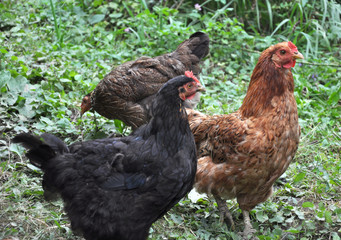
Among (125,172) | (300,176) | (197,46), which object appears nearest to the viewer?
(125,172)

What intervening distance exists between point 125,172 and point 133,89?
2.15 meters

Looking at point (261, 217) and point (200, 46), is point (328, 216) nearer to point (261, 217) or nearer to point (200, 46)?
point (261, 217)

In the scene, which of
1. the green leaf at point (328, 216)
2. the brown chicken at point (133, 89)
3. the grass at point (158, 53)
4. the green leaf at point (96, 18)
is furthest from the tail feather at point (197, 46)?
the green leaf at point (328, 216)

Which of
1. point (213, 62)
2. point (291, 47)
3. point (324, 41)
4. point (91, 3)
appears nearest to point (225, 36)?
point (213, 62)

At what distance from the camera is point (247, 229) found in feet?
13.3

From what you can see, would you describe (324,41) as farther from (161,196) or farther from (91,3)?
(161,196)

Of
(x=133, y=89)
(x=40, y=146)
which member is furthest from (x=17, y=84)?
(x=40, y=146)

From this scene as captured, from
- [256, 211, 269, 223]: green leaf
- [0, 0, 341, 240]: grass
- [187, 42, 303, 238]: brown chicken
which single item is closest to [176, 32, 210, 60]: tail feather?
[0, 0, 341, 240]: grass

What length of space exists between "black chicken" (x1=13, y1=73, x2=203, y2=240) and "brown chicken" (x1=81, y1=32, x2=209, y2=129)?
1.79m

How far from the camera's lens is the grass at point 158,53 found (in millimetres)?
4016

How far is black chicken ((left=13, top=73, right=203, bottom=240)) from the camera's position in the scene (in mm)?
3170

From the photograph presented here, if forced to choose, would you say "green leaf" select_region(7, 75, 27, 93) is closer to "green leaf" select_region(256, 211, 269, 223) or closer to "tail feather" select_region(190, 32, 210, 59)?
"tail feather" select_region(190, 32, 210, 59)

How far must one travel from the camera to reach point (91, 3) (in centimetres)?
805

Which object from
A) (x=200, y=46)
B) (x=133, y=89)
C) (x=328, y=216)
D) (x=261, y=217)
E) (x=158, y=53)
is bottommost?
(x=261, y=217)
